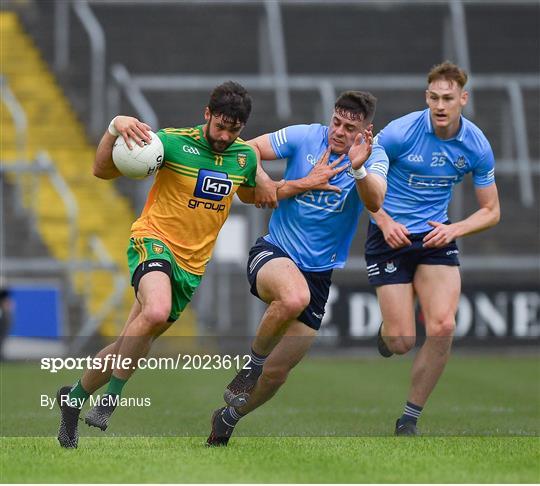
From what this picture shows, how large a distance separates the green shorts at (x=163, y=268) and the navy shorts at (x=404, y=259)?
1.77 meters

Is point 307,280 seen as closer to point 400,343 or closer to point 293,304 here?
point 293,304

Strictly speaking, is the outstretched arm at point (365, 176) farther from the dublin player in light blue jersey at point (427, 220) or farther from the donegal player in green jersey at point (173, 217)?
the dublin player in light blue jersey at point (427, 220)

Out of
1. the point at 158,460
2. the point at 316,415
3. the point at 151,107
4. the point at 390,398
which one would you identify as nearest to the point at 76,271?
the point at 151,107

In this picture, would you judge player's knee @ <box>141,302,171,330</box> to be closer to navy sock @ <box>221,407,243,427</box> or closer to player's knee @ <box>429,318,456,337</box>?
navy sock @ <box>221,407,243,427</box>

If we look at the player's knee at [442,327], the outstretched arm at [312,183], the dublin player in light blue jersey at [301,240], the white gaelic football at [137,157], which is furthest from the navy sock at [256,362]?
the player's knee at [442,327]

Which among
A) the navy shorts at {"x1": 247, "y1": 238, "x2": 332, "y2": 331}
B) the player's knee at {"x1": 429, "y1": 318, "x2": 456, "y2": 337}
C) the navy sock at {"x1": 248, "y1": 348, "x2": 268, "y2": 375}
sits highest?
the navy shorts at {"x1": 247, "y1": 238, "x2": 332, "y2": 331}

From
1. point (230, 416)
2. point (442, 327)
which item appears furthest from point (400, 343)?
point (230, 416)

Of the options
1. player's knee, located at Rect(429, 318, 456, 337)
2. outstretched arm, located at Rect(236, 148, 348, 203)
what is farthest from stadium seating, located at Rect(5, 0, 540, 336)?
outstretched arm, located at Rect(236, 148, 348, 203)

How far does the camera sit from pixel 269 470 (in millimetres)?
6492

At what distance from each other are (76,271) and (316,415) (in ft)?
26.7

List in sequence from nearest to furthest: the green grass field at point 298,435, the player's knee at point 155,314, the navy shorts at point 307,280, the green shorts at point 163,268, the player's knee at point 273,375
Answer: the green grass field at point 298,435
the player's knee at point 155,314
the green shorts at point 163,268
the player's knee at point 273,375
the navy shorts at point 307,280

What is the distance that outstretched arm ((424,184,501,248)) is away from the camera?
8719 mm

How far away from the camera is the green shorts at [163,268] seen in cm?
734

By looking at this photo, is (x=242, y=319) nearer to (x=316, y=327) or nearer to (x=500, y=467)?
(x=316, y=327)
